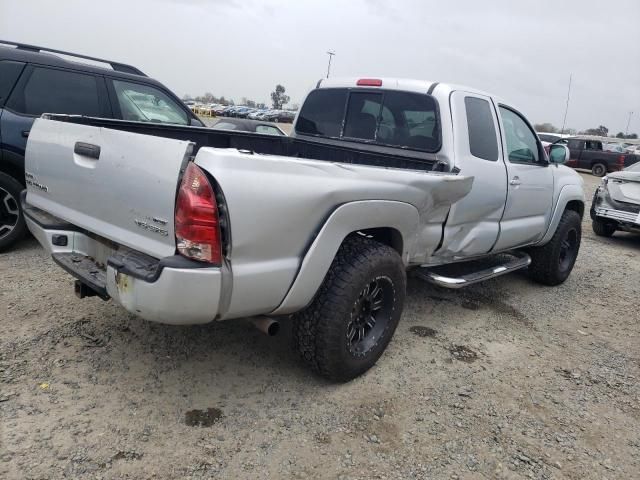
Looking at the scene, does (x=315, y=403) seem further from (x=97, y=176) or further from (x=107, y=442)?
(x=97, y=176)

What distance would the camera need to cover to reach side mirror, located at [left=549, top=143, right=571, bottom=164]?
4946 millimetres

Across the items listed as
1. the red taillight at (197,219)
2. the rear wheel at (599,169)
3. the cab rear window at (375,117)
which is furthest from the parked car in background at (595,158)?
the red taillight at (197,219)

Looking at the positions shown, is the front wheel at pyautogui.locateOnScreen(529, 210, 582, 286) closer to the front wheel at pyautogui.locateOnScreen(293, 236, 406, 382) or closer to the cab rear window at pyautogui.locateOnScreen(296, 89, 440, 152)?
the cab rear window at pyautogui.locateOnScreen(296, 89, 440, 152)

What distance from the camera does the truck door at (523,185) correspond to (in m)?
4.42

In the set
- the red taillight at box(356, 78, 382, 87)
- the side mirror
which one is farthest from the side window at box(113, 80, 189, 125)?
the side mirror

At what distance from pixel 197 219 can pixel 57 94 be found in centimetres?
378

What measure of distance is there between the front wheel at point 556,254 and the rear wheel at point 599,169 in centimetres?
1971

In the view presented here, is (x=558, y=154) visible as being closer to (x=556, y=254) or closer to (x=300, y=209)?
(x=556, y=254)

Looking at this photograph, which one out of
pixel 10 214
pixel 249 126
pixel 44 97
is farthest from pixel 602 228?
pixel 10 214

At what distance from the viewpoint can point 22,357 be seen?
119 inches

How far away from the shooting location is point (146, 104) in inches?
224

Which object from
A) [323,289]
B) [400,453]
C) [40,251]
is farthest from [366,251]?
[40,251]

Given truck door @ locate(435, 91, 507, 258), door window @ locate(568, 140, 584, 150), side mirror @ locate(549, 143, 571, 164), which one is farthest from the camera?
door window @ locate(568, 140, 584, 150)

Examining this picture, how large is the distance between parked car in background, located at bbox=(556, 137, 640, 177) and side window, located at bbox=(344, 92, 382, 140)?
20931 mm
